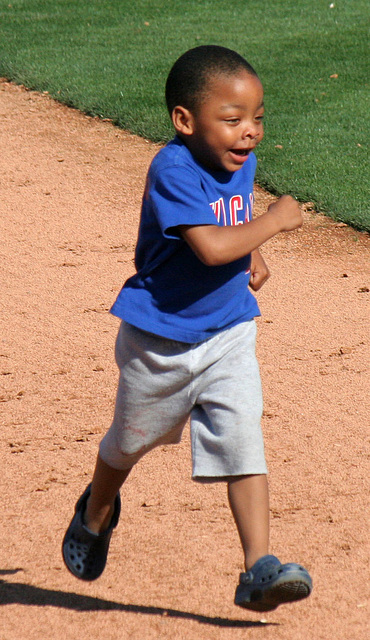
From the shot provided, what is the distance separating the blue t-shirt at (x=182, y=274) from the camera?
8.43ft

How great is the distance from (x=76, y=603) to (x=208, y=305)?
1170 mm

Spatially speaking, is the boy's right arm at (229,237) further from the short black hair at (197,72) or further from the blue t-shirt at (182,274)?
the short black hair at (197,72)

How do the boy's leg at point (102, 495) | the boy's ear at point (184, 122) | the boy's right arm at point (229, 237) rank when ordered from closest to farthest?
1. the boy's right arm at point (229, 237)
2. the boy's ear at point (184, 122)
3. the boy's leg at point (102, 495)

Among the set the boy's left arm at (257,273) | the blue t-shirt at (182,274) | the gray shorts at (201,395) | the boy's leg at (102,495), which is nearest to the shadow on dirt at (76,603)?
the boy's leg at (102,495)

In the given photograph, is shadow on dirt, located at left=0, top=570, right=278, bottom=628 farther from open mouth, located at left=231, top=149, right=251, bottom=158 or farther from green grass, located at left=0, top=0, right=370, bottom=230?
green grass, located at left=0, top=0, right=370, bottom=230

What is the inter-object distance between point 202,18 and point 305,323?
28.4 feet

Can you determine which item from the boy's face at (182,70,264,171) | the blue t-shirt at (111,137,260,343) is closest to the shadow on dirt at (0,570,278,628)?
the blue t-shirt at (111,137,260,343)

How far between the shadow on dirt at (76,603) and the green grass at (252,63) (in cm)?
414

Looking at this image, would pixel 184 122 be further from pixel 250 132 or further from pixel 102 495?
pixel 102 495

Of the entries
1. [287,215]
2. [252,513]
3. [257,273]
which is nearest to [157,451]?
[257,273]

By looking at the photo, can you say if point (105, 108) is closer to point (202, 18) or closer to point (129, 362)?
point (202, 18)

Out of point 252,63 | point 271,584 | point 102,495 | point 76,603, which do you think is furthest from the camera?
point 252,63

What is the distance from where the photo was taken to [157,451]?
13.3 feet

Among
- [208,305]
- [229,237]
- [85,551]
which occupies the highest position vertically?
[229,237]
